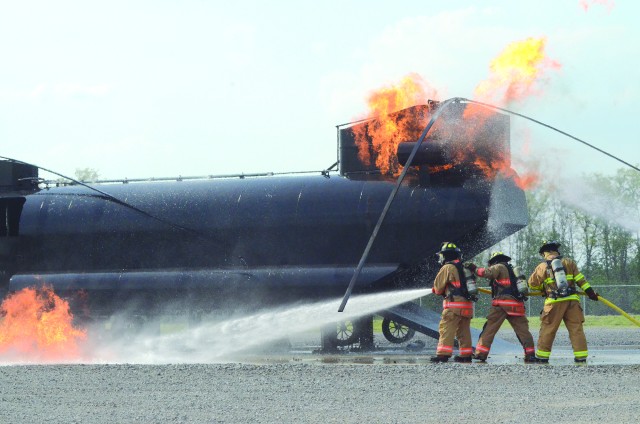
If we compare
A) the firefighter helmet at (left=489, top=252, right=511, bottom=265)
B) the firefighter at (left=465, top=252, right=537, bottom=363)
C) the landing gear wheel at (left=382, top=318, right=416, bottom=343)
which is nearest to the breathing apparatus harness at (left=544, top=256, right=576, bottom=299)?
the firefighter at (left=465, top=252, right=537, bottom=363)

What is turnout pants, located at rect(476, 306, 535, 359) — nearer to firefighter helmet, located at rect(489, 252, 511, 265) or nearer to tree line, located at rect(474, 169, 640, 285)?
firefighter helmet, located at rect(489, 252, 511, 265)

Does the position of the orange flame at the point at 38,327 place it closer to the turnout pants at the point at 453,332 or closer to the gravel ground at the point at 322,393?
the gravel ground at the point at 322,393

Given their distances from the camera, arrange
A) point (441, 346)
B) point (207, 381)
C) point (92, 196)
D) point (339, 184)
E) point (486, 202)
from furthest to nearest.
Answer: point (92, 196) < point (339, 184) < point (486, 202) < point (441, 346) < point (207, 381)

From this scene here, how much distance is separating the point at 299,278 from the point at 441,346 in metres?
4.00

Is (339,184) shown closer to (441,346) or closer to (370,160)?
(370,160)

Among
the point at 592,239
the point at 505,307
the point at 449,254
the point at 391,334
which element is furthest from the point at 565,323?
the point at 592,239

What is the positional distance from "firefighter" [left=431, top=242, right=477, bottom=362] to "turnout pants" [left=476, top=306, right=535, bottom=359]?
21 centimetres

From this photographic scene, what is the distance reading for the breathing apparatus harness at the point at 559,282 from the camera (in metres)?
15.5

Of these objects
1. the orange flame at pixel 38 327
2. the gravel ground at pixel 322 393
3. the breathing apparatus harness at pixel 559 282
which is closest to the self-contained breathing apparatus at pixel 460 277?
the breathing apparatus harness at pixel 559 282

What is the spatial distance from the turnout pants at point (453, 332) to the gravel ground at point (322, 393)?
3.56ft

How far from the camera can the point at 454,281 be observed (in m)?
16.0

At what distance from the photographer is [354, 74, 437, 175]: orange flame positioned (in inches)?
731

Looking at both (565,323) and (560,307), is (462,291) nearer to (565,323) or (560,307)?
(560,307)

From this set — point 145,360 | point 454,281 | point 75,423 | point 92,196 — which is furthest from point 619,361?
point 92,196
